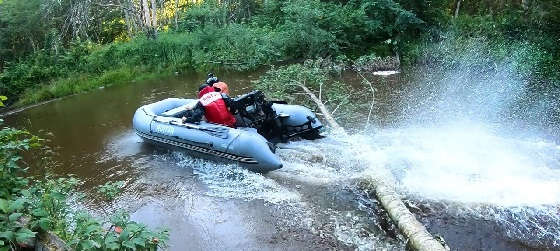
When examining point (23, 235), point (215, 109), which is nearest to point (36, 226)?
point (23, 235)

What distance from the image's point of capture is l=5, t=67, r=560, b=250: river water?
17.0 feet

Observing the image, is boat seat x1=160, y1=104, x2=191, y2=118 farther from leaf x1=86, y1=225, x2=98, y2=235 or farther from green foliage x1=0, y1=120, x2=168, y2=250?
leaf x1=86, y1=225, x2=98, y2=235

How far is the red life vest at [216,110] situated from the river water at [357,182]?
72cm

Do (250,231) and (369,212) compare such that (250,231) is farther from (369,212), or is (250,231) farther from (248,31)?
(248,31)

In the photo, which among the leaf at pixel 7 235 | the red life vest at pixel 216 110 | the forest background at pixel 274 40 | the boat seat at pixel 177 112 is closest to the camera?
the leaf at pixel 7 235

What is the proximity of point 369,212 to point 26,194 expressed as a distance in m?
3.78

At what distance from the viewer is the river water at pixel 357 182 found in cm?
520

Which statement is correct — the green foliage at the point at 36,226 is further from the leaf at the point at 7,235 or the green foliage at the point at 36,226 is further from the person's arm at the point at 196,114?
the person's arm at the point at 196,114

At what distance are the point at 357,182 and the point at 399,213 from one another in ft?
5.00

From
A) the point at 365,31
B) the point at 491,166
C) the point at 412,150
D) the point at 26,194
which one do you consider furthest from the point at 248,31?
the point at 26,194

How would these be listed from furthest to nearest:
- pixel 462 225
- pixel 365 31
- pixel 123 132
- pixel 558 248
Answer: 1. pixel 365 31
2. pixel 123 132
3. pixel 462 225
4. pixel 558 248

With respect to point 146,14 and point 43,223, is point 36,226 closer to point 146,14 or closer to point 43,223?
point 43,223

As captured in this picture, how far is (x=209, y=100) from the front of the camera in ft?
24.9

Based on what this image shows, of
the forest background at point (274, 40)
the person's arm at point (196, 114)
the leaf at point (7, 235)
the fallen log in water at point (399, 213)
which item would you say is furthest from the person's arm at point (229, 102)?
the forest background at point (274, 40)
